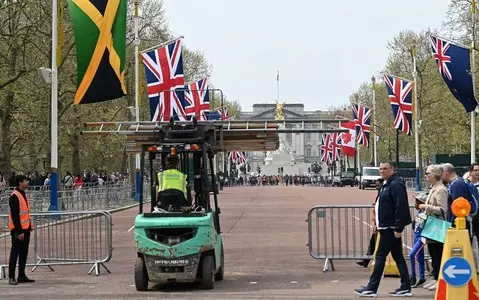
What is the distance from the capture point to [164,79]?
37.4 metres

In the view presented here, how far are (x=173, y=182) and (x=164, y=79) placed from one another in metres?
24.7

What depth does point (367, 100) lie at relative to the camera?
9900cm

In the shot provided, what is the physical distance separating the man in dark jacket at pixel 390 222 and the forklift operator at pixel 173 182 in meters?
2.90

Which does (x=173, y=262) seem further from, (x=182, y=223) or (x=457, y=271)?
(x=457, y=271)

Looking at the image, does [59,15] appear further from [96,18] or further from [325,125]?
[325,125]

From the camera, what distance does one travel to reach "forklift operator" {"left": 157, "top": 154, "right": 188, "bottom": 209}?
12.9 m

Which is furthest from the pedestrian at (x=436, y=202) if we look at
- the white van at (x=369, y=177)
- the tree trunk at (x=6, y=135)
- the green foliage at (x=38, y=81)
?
the white van at (x=369, y=177)

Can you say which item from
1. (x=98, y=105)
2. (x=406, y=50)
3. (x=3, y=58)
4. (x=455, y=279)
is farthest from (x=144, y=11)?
(x=455, y=279)

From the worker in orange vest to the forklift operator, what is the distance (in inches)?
103

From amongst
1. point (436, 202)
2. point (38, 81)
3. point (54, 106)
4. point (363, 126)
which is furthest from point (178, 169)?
point (363, 126)

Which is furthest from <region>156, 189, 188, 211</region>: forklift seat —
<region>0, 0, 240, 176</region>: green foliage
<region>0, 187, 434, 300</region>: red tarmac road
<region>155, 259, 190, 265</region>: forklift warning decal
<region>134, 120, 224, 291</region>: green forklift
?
<region>0, 0, 240, 176</region>: green foliage

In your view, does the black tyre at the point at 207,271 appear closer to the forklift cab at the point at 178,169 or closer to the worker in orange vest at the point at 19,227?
the forklift cab at the point at 178,169

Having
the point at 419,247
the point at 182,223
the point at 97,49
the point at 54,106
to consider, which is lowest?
the point at 419,247

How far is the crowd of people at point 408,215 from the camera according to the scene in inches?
475
